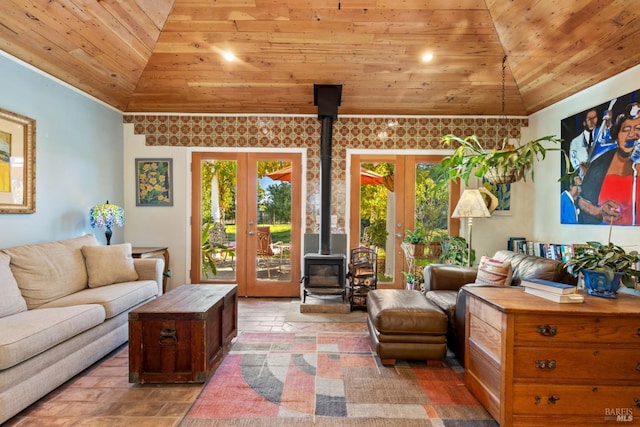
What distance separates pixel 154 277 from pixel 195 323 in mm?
1541

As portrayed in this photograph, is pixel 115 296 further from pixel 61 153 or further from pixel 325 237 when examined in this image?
pixel 325 237

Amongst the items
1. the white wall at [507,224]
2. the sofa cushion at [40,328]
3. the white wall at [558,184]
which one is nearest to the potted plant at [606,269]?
the white wall at [558,184]

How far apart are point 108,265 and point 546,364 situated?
3.76 m

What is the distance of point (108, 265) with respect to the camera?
11.3 feet

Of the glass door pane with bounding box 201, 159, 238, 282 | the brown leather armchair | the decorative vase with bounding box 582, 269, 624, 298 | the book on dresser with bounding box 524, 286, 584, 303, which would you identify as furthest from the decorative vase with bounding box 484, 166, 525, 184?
the glass door pane with bounding box 201, 159, 238, 282

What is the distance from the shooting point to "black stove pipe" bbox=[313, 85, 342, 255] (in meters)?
4.21

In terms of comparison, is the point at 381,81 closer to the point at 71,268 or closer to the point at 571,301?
the point at 571,301

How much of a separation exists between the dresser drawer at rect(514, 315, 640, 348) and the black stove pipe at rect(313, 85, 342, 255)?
273cm

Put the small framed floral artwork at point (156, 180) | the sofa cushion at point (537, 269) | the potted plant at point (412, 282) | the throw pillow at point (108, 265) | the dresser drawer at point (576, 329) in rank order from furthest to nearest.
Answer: the small framed floral artwork at point (156, 180) → the potted plant at point (412, 282) → the throw pillow at point (108, 265) → the sofa cushion at point (537, 269) → the dresser drawer at point (576, 329)

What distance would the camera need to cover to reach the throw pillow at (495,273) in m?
2.96

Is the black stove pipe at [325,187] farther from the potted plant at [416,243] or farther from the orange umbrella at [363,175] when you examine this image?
the potted plant at [416,243]

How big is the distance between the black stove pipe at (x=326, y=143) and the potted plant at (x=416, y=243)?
3.42 ft

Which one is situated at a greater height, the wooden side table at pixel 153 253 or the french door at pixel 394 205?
the french door at pixel 394 205

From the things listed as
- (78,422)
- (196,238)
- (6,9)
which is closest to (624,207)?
(78,422)
